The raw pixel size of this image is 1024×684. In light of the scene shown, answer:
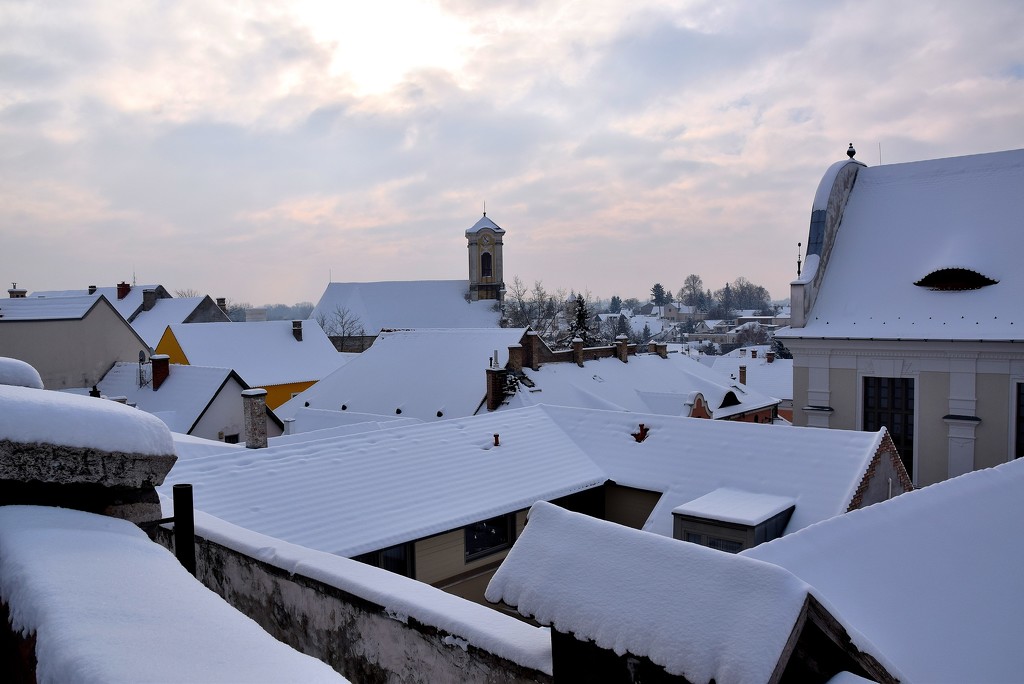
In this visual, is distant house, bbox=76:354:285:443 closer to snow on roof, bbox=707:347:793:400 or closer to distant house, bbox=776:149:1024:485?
distant house, bbox=776:149:1024:485

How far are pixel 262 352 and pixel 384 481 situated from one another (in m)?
Result: 31.6

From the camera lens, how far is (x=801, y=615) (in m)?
2.47

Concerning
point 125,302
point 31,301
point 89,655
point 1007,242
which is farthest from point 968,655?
point 125,302

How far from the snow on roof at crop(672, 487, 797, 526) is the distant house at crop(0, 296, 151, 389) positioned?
1041 inches

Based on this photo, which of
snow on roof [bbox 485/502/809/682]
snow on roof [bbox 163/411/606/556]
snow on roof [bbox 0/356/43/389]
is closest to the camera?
snow on roof [bbox 485/502/809/682]

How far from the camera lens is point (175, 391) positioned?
1071 inches

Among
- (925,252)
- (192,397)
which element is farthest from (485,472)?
(192,397)

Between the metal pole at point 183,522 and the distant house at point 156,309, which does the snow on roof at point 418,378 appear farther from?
the distant house at point 156,309

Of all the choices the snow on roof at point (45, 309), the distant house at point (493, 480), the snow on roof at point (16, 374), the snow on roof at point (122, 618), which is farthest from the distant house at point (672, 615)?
the snow on roof at point (45, 309)

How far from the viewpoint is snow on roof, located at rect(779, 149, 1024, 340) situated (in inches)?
730

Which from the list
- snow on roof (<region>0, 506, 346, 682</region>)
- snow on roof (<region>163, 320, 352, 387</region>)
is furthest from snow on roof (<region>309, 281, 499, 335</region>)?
snow on roof (<region>0, 506, 346, 682</region>)

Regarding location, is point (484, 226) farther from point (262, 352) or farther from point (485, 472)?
point (485, 472)

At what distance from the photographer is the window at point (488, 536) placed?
1268cm

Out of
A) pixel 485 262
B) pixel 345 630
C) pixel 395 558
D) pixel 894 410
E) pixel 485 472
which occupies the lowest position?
pixel 395 558
